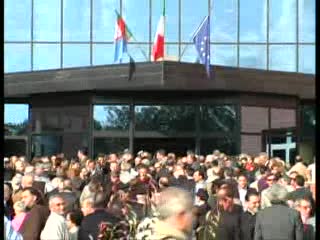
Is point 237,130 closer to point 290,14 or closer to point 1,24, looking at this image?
point 290,14

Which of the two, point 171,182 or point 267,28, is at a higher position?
point 267,28

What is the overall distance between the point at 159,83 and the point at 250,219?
17.8 m

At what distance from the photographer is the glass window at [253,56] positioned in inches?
1436

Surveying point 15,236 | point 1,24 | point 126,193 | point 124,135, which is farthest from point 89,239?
point 124,135

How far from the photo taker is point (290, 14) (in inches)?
1430

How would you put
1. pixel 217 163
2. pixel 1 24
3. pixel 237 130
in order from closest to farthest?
pixel 1 24, pixel 217 163, pixel 237 130

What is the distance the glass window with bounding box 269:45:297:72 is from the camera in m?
36.4

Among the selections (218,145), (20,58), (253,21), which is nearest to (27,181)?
(218,145)

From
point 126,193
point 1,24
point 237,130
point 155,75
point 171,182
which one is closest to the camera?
point 1,24

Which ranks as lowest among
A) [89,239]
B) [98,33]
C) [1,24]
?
[89,239]

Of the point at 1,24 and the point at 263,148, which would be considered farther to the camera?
the point at 263,148

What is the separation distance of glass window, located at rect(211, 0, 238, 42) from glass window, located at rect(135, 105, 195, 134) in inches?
326

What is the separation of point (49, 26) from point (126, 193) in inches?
1128

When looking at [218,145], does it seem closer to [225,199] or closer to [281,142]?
[281,142]
